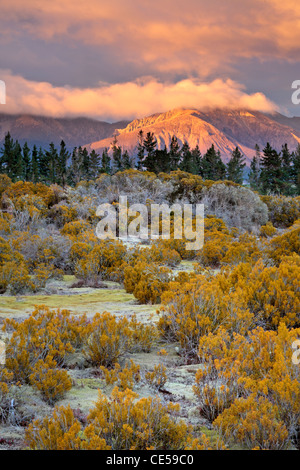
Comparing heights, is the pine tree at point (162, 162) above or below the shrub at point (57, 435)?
above

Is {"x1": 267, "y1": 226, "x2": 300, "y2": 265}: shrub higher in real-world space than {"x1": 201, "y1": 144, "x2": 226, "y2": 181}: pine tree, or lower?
lower

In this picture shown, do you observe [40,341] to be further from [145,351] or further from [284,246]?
[284,246]

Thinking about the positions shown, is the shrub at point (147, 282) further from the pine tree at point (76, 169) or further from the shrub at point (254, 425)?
the pine tree at point (76, 169)

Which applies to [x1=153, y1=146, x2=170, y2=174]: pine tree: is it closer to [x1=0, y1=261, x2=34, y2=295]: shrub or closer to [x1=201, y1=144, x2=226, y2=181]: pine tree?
[x1=201, y1=144, x2=226, y2=181]: pine tree

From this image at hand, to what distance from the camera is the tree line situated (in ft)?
167

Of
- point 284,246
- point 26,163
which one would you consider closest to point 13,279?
point 284,246

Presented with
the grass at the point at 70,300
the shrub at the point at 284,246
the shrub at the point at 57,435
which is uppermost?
the shrub at the point at 284,246

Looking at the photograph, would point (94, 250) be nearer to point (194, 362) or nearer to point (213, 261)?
point (213, 261)

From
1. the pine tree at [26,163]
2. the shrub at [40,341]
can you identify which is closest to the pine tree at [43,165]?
the pine tree at [26,163]

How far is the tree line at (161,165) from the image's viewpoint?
5084 centimetres

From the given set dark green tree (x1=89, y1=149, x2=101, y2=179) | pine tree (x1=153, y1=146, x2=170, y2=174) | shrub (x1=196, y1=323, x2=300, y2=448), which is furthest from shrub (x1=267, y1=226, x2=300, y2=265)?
dark green tree (x1=89, y1=149, x2=101, y2=179)

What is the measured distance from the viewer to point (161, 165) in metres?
51.8

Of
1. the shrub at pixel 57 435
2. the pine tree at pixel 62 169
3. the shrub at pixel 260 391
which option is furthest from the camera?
the pine tree at pixel 62 169
